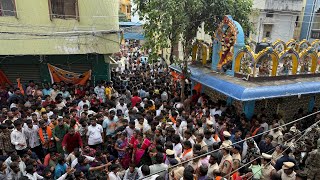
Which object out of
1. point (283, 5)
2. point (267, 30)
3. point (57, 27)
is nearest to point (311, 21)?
point (283, 5)

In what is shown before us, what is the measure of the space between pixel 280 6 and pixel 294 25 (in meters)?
2.13

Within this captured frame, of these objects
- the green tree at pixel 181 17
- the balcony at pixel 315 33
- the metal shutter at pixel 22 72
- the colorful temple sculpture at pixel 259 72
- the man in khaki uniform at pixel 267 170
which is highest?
the green tree at pixel 181 17

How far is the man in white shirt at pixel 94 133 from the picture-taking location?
278 inches

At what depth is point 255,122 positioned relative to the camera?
301 inches

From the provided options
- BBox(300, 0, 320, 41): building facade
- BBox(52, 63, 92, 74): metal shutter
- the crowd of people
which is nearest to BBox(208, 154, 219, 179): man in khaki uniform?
the crowd of people

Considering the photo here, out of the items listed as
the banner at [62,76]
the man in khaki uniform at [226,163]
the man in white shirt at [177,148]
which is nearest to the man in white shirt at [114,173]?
the man in white shirt at [177,148]

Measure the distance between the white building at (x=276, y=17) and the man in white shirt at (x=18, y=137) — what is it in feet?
58.5

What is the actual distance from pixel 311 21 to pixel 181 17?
60.8ft

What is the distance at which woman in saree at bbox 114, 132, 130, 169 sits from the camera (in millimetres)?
6402

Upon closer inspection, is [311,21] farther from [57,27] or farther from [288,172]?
[288,172]

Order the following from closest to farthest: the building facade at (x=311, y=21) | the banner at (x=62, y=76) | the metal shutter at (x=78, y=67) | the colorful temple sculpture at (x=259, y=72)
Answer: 1. the colorful temple sculpture at (x=259, y=72)
2. the banner at (x=62, y=76)
3. the metal shutter at (x=78, y=67)
4. the building facade at (x=311, y=21)

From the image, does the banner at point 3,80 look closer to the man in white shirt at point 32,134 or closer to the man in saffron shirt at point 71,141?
the man in white shirt at point 32,134

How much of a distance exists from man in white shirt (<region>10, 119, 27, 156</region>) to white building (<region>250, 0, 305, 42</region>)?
58.5 feet

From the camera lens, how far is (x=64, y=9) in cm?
1116
